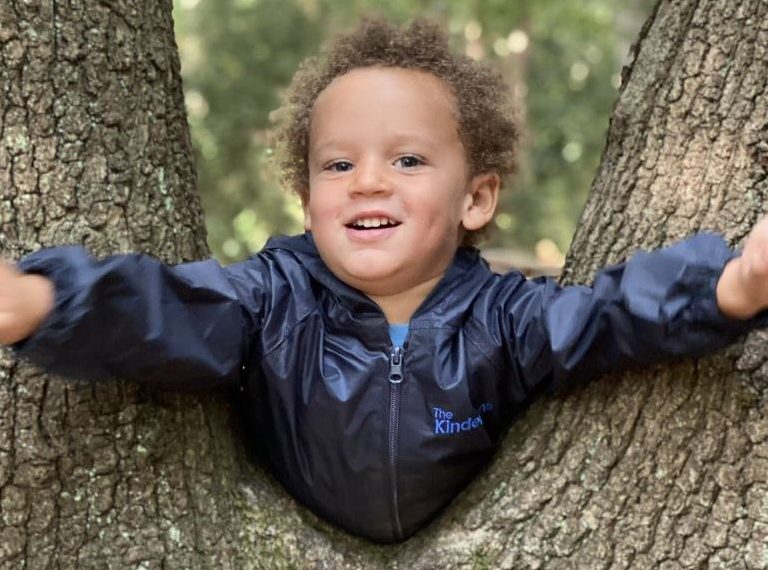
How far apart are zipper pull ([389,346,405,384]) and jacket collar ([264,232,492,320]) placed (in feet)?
0.28

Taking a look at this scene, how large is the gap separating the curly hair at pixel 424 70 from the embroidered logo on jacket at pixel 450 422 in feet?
1.74

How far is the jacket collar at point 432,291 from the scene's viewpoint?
222 cm

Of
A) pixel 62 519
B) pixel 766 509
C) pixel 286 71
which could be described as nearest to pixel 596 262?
pixel 766 509

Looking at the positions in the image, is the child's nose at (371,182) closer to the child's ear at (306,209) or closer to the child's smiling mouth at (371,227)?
the child's smiling mouth at (371,227)

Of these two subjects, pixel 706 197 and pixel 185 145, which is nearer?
pixel 706 197

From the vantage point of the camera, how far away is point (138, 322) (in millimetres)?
1801

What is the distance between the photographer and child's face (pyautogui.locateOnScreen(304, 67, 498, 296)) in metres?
2.22

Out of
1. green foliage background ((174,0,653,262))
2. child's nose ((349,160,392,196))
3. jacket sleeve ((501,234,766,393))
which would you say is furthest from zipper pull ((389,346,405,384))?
green foliage background ((174,0,653,262))

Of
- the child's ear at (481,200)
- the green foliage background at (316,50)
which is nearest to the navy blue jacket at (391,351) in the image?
the child's ear at (481,200)

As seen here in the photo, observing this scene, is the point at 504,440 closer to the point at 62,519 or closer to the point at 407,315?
the point at 407,315

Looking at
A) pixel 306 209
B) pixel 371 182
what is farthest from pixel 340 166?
pixel 306 209

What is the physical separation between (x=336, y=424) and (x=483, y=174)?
762 millimetres

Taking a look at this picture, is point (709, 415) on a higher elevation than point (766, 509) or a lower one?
higher

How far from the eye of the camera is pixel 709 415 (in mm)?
1936
